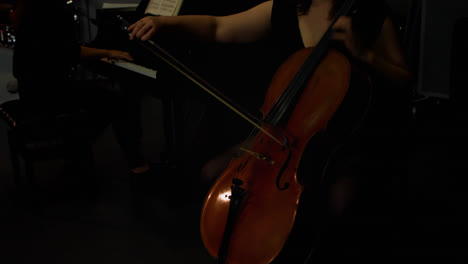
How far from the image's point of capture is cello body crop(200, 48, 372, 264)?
0.79 metres

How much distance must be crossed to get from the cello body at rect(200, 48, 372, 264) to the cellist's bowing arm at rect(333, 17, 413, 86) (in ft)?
0.14

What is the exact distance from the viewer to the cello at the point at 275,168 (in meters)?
0.80

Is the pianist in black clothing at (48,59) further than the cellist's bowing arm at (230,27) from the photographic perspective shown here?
Yes

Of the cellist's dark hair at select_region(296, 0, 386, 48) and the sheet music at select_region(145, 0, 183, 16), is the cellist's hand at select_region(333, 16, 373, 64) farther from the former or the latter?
the sheet music at select_region(145, 0, 183, 16)

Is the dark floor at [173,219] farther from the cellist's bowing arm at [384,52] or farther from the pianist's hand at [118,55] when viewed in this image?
the pianist's hand at [118,55]

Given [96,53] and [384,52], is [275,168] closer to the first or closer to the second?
[384,52]

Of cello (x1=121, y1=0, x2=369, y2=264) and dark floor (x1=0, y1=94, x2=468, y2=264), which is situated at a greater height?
cello (x1=121, y1=0, x2=369, y2=264)

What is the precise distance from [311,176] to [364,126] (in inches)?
8.0

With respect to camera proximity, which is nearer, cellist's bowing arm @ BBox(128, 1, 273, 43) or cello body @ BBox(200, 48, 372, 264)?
cello body @ BBox(200, 48, 372, 264)

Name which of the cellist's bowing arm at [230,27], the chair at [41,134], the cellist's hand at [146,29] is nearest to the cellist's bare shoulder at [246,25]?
the cellist's bowing arm at [230,27]

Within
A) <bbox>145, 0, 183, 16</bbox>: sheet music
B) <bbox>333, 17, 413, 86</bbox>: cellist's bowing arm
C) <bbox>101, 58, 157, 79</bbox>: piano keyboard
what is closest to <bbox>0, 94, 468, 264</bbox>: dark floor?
<bbox>333, 17, 413, 86</bbox>: cellist's bowing arm

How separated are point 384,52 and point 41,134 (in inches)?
60.9

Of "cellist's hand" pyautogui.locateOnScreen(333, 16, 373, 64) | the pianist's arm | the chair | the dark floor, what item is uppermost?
"cellist's hand" pyautogui.locateOnScreen(333, 16, 373, 64)

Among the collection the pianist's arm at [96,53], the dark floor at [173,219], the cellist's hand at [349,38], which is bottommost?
the dark floor at [173,219]
